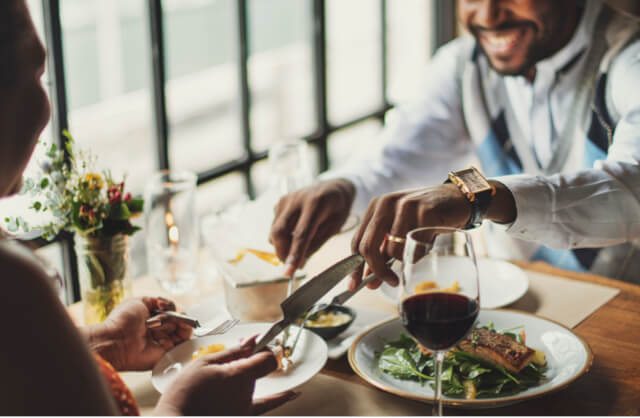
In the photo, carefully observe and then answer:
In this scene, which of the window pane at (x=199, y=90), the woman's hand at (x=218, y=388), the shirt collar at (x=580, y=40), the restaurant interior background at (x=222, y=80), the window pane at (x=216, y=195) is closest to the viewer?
the woman's hand at (x=218, y=388)

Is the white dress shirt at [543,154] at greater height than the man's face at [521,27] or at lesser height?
lesser

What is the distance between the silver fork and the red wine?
14.8 inches

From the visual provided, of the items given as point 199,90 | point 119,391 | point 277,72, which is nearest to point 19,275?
point 119,391

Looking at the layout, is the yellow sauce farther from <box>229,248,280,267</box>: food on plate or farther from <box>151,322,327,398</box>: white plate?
<box>229,248,280,267</box>: food on plate

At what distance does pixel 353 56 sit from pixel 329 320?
4.58 m

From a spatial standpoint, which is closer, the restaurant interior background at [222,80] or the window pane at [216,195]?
the restaurant interior background at [222,80]

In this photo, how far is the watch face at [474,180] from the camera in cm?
128

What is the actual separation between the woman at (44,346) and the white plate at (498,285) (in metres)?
0.54

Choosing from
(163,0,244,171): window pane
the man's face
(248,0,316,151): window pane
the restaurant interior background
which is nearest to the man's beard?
the man's face

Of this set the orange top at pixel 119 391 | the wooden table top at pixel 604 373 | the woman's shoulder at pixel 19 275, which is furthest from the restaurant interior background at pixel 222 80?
the wooden table top at pixel 604 373

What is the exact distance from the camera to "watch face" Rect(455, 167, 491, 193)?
1.28 m

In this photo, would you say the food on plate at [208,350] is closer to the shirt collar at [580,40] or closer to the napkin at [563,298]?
the napkin at [563,298]

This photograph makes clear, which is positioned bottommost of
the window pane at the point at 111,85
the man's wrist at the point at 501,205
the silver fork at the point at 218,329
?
the window pane at the point at 111,85

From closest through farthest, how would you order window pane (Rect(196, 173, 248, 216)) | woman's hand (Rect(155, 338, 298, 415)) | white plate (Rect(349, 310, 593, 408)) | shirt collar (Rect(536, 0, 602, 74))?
woman's hand (Rect(155, 338, 298, 415)) < white plate (Rect(349, 310, 593, 408)) < shirt collar (Rect(536, 0, 602, 74)) < window pane (Rect(196, 173, 248, 216))
